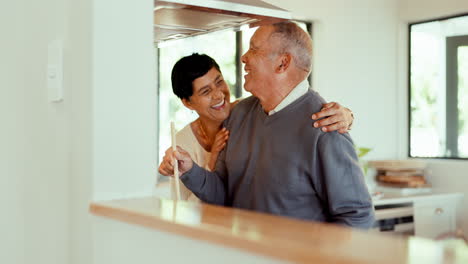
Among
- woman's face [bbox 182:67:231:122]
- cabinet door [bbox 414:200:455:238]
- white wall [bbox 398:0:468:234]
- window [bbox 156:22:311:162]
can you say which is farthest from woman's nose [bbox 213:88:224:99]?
white wall [bbox 398:0:468:234]

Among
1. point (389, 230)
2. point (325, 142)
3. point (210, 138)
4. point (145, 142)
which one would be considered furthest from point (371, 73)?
point (145, 142)

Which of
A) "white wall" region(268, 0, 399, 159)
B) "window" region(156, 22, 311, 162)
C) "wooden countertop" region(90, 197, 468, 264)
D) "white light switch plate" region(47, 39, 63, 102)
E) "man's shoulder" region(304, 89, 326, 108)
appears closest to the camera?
"wooden countertop" region(90, 197, 468, 264)

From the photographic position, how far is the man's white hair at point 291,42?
2232mm

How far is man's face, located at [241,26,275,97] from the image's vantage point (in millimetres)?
2229

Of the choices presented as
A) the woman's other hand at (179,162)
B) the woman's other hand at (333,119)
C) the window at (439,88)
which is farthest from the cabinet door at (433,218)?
the woman's other hand at (179,162)

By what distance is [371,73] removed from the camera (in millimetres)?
5324

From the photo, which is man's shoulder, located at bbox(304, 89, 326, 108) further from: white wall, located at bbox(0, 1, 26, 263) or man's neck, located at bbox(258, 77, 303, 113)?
white wall, located at bbox(0, 1, 26, 263)

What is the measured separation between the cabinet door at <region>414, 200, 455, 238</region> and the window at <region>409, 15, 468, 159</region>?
54 cm

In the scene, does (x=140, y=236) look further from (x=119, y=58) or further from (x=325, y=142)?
(x=325, y=142)

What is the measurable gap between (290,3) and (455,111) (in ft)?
5.75

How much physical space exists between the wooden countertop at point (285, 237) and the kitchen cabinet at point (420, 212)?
3.57 m

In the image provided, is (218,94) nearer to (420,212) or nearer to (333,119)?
(333,119)

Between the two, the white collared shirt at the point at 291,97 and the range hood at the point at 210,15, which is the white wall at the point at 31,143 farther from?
the white collared shirt at the point at 291,97

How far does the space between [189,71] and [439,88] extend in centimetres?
347
